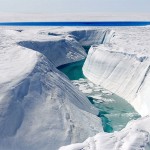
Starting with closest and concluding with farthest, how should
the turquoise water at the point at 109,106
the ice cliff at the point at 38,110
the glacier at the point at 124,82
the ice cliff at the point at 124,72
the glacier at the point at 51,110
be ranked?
the glacier at the point at 124,82 < the glacier at the point at 51,110 < the ice cliff at the point at 38,110 < the turquoise water at the point at 109,106 < the ice cliff at the point at 124,72

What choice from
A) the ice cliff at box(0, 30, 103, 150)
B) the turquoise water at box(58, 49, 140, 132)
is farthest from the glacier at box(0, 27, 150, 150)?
the turquoise water at box(58, 49, 140, 132)

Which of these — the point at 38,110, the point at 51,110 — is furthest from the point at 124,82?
the point at 38,110

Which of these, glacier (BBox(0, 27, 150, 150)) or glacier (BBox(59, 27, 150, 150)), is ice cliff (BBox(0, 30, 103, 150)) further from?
glacier (BBox(59, 27, 150, 150))

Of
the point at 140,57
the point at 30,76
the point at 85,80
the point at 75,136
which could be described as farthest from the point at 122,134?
the point at 85,80

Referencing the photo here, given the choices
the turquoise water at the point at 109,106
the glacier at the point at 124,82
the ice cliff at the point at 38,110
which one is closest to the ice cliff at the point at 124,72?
the glacier at the point at 124,82

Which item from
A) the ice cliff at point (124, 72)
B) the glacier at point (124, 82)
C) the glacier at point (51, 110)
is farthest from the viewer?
the ice cliff at point (124, 72)

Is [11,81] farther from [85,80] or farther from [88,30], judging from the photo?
[88,30]

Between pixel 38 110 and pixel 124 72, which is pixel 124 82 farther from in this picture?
pixel 38 110

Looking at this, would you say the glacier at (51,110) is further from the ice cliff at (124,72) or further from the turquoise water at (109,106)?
the turquoise water at (109,106)

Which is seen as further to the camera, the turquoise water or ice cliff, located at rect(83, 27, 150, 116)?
ice cliff, located at rect(83, 27, 150, 116)
